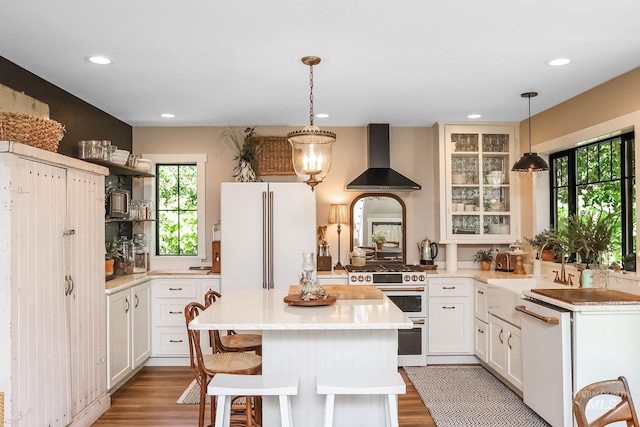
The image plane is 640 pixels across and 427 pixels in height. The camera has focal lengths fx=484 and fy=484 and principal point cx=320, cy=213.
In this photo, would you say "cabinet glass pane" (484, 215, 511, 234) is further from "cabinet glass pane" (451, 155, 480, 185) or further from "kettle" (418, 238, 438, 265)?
"kettle" (418, 238, 438, 265)

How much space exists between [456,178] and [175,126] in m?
3.18

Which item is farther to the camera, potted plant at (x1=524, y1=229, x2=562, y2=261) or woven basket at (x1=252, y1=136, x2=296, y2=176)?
woven basket at (x1=252, y1=136, x2=296, y2=176)

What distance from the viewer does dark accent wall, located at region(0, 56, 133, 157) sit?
3.32 metres

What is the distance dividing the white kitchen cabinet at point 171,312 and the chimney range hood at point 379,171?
6.07ft

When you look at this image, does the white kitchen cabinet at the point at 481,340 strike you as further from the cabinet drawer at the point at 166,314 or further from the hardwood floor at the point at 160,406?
the cabinet drawer at the point at 166,314

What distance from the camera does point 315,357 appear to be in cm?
275

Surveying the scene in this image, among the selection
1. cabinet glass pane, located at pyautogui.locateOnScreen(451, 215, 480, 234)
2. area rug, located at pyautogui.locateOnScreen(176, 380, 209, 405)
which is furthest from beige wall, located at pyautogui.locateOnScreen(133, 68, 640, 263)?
area rug, located at pyautogui.locateOnScreen(176, 380, 209, 405)

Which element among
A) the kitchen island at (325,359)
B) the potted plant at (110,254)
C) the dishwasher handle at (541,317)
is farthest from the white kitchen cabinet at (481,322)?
the potted plant at (110,254)

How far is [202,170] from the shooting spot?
5480 millimetres

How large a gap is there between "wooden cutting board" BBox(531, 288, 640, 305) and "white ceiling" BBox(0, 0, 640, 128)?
5.20 ft

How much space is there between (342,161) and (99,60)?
290 centimetres

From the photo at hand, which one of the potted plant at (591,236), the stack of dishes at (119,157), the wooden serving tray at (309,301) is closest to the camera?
the wooden serving tray at (309,301)

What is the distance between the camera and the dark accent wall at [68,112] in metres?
3.32

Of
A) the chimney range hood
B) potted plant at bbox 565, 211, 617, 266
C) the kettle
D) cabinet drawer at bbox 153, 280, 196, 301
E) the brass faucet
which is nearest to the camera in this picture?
potted plant at bbox 565, 211, 617, 266
